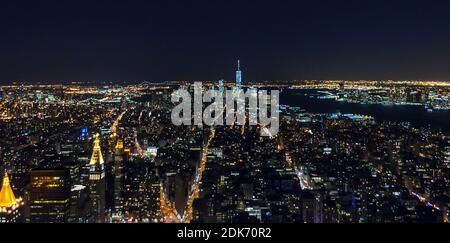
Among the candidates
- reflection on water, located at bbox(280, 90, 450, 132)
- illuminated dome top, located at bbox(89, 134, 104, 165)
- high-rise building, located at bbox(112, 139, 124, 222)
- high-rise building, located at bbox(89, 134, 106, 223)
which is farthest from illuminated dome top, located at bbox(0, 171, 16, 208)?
reflection on water, located at bbox(280, 90, 450, 132)

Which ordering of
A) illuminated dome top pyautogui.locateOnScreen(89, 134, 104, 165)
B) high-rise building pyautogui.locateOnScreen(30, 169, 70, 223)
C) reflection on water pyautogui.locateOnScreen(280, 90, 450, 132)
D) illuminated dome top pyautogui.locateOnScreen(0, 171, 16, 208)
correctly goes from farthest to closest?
reflection on water pyautogui.locateOnScreen(280, 90, 450, 132)
illuminated dome top pyautogui.locateOnScreen(89, 134, 104, 165)
high-rise building pyautogui.locateOnScreen(30, 169, 70, 223)
illuminated dome top pyautogui.locateOnScreen(0, 171, 16, 208)

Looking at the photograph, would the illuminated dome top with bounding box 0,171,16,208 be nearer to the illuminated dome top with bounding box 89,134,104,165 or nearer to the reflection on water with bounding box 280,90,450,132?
the illuminated dome top with bounding box 89,134,104,165

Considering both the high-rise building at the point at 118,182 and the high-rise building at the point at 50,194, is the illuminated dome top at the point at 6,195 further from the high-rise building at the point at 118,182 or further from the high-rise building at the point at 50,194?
the high-rise building at the point at 118,182

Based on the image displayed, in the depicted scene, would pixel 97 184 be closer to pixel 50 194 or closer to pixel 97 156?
pixel 50 194

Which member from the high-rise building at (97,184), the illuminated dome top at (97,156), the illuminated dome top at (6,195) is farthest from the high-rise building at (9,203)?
the illuminated dome top at (97,156)

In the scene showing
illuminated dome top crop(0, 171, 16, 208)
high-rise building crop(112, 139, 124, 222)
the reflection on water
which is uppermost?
the reflection on water
